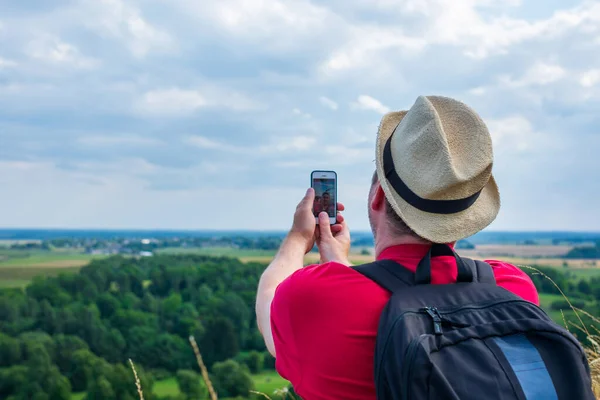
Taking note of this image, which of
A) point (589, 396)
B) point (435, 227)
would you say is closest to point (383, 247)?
point (435, 227)

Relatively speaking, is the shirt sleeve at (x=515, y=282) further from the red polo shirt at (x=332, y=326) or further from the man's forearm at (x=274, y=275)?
the man's forearm at (x=274, y=275)

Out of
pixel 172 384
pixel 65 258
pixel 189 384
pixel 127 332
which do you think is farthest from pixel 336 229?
pixel 65 258

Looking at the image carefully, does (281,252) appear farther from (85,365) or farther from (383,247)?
(85,365)

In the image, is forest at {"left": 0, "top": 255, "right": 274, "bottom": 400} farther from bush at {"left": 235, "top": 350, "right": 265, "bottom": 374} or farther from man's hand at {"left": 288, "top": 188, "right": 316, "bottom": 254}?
man's hand at {"left": 288, "top": 188, "right": 316, "bottom": 254}

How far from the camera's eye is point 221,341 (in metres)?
49.5

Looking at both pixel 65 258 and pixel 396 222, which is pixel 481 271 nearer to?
pixel 396 222

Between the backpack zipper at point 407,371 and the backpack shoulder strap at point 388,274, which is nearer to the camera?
the backpack zipper at point 407,371

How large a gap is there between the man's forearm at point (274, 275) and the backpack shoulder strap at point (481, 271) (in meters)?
0.55

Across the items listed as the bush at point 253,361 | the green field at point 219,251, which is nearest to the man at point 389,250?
the bush at point 253,361

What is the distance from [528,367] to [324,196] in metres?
1.00

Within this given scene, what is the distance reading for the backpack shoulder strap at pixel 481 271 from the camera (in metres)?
1.73

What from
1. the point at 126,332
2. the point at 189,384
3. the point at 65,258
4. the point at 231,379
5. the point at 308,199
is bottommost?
the point at 189,384

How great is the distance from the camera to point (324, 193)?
7.57ft

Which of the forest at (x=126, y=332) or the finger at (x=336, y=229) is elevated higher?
the finger at (x=336, y=229)
